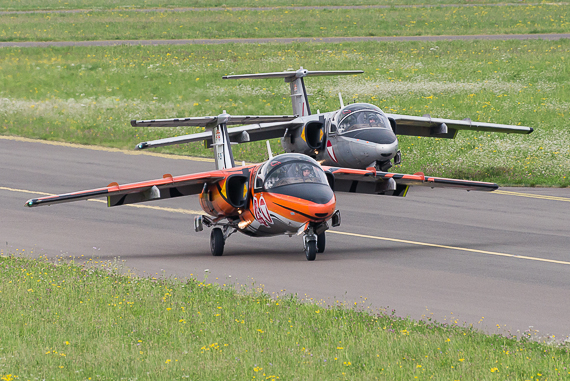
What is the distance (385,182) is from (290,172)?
12.5 ft

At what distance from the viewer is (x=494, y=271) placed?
17.8 metres

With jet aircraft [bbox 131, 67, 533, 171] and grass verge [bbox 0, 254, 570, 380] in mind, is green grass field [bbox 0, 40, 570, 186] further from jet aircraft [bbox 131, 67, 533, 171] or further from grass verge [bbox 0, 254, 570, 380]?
grass verge [bbox 0, 254, 570, 380]

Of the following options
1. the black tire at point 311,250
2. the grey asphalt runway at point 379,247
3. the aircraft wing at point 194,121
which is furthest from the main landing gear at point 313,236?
the aircraft wing at point 194,121

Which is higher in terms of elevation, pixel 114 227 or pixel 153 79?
pixel 153 79

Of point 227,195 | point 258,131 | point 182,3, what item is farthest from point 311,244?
point 182,3

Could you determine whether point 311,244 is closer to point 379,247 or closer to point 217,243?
point 217,243

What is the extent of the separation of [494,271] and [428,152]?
17330 mm

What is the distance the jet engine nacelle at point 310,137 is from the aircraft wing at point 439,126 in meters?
2.40

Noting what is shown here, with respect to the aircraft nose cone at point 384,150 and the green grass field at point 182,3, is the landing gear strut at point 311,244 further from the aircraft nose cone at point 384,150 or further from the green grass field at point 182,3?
the green grass field at point 182,3

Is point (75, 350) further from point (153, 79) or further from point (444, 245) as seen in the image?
point (153, 79)

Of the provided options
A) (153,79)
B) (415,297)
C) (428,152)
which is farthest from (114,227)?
(153,79)

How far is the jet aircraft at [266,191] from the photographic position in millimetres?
18297

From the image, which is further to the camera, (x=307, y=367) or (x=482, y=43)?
(x=482, y=43)

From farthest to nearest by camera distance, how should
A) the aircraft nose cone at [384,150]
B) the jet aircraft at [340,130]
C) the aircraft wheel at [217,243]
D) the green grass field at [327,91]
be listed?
the green grass field at [327,91], the jet aircraft at [340,130], the aircraft nose cone at [384,150], the aircraft wheel at [217,243]
